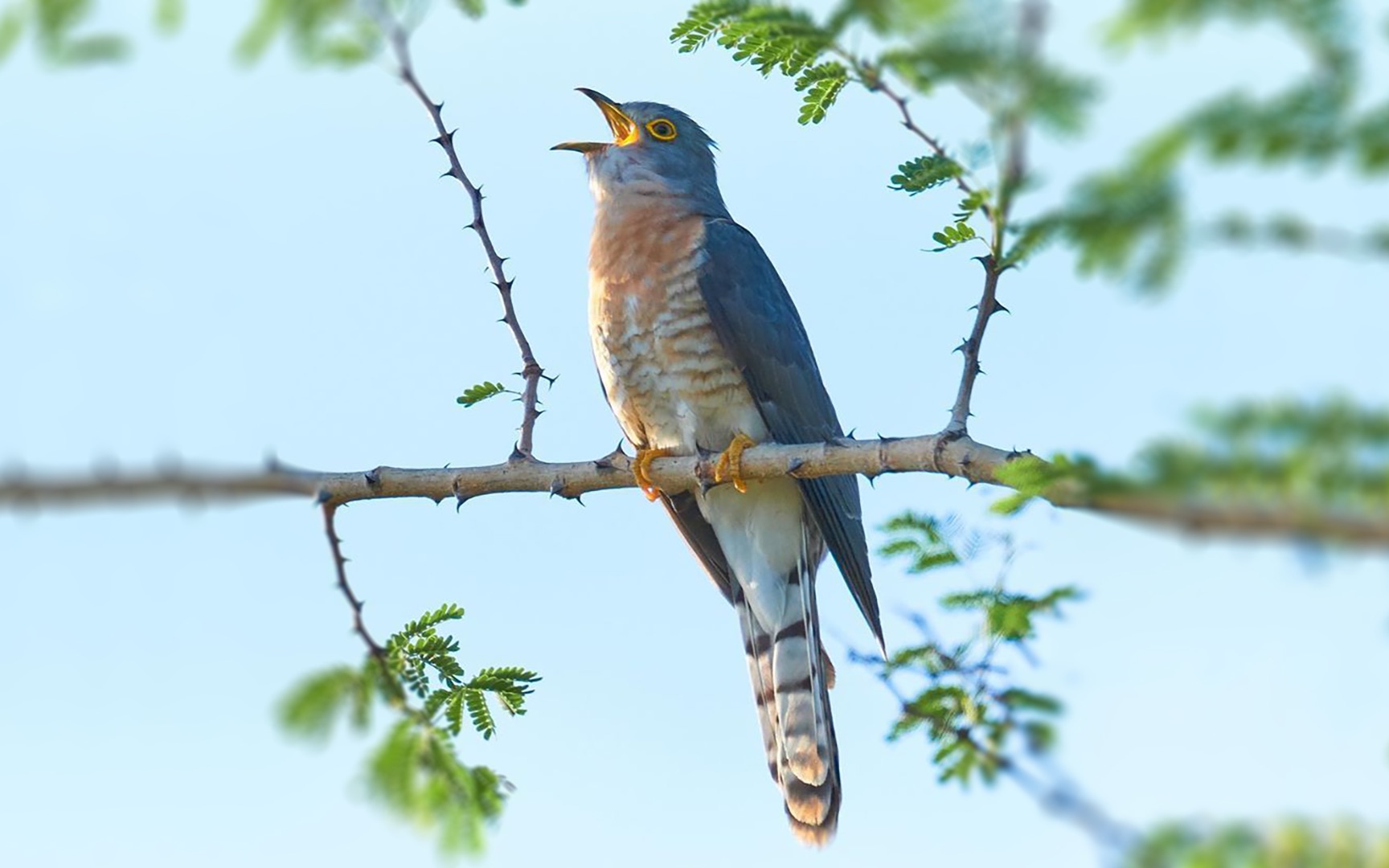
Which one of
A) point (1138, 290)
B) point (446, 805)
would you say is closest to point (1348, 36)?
point (1138, 290)

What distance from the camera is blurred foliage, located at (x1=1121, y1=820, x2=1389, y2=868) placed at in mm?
1500

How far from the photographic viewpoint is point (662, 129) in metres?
7.25

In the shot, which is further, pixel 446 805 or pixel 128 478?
pixel 446 805

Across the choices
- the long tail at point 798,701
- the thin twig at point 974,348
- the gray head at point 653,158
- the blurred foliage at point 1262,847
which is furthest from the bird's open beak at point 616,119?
the blurred foliage at point 1262,847

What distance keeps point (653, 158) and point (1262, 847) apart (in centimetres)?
580

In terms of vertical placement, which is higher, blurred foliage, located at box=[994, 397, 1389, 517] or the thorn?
the thorn

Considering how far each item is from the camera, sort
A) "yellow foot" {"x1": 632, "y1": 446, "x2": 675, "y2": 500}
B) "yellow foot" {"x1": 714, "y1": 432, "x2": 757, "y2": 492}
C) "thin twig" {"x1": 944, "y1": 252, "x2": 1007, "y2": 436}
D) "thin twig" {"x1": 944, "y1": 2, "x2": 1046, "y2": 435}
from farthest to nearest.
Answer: "yellow foot" {"x1": 632, "y1": 446, "x2": 675, "y2": 500}, "yellow foot" {"x1": 714, "y1": 432, "x2": 757, "y2": 492}, "thin twig" {"x1": 944, "y1": 252, "x2": 1007, "y2": 436}, "thin twig" {"x1": 944, "y1": 2, "x2": 1046, "y2": 435}

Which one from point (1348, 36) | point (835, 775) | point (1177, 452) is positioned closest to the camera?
point (1177, 452)

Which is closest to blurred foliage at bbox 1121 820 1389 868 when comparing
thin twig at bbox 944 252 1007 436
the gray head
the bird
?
thin twig at bbox 944 252 1007 436

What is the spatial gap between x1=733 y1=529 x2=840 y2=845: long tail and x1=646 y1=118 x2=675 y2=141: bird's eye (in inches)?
83.5

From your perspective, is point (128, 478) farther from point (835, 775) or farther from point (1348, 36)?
point (835, 775)

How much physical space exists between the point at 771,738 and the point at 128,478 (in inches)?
171

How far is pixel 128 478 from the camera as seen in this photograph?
1.84 m

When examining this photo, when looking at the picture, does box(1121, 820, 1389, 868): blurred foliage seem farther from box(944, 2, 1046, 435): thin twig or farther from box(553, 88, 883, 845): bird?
box(553, 88, 883, 845): bird
